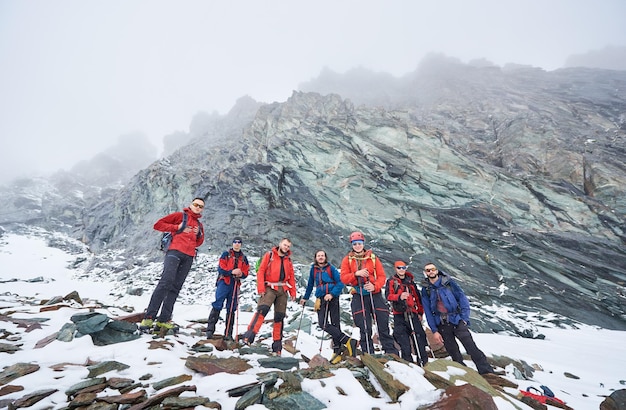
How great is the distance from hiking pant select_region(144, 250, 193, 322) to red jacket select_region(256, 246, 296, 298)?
1745 mm

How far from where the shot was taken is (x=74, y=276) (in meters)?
22.1

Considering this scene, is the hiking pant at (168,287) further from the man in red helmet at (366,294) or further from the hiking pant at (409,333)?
the hiking pant at (409,333)

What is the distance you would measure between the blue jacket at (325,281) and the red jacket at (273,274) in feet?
1.63

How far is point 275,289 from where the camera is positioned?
660cm

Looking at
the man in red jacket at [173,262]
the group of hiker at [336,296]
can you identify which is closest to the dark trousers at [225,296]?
the group of hiker at [336,296]

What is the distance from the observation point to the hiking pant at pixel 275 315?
250 inches

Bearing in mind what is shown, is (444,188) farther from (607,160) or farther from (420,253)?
(607,160)

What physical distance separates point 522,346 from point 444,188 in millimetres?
13438

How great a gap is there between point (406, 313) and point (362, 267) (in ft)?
7.09

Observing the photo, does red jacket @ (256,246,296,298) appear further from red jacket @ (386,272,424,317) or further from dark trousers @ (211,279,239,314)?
red jacket @ (386,272,424,317)

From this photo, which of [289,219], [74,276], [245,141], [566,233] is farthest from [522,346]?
[245,141]

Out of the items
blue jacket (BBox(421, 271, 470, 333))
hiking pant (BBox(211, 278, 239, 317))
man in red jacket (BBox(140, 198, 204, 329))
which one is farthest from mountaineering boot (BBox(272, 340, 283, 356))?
blue jacket (BBox(421, 271, 470, 333))

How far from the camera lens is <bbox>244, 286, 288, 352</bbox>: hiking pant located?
635 cm

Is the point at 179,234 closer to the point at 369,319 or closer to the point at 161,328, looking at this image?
the point at 161,328
